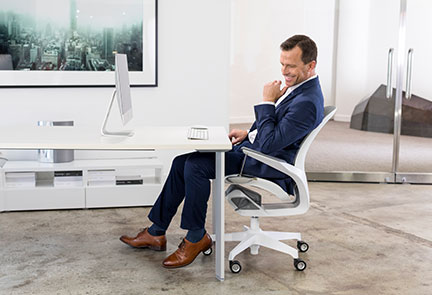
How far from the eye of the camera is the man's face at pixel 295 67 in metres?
3.21

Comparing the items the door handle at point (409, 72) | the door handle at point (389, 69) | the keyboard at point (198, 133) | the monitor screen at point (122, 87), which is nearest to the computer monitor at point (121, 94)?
the monitor screen at point (122, 87)

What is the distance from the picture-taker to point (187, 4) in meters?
5.18

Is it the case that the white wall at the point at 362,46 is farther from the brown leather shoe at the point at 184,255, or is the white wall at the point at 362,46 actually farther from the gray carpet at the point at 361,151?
the brown leather shoe at the point at 184,255

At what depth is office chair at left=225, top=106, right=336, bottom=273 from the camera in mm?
3150

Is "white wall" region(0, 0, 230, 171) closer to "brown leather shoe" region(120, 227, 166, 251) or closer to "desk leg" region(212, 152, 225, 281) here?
"brown leather shoe" region(120, 227, 166, 251)

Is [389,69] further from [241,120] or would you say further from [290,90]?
[290,90]

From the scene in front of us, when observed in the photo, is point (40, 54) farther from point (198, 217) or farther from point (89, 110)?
point (198, 217)

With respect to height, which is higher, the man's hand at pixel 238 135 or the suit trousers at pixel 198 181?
the man's hand at pixel 238 135

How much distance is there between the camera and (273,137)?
3.13 meters

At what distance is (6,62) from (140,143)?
7.32 feet

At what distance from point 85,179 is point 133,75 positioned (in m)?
1.01

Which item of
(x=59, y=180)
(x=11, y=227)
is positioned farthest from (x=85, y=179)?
(x=11, y=227)

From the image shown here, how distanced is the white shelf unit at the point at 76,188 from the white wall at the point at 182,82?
1.76ft

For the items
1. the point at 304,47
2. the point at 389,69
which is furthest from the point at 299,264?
the point at 389,69
